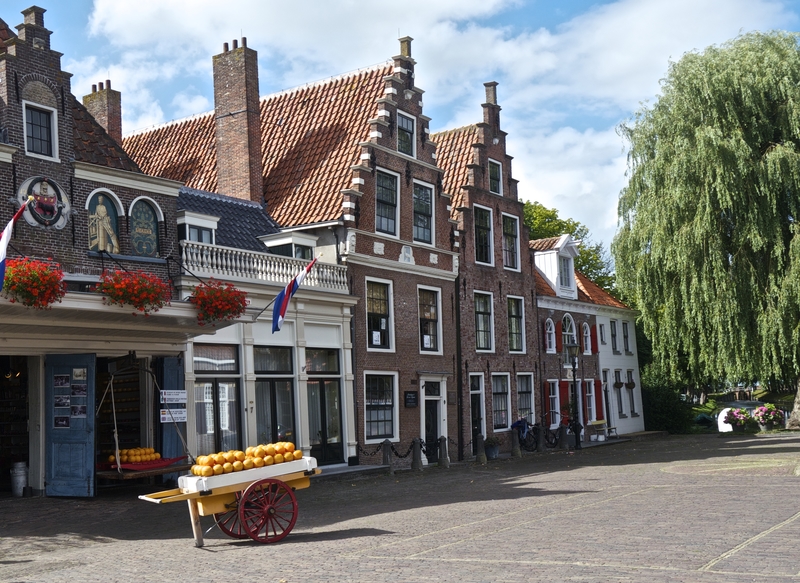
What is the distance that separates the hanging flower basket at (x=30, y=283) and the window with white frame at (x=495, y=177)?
20.2 meters

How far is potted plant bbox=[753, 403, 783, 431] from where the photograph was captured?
37.4 m

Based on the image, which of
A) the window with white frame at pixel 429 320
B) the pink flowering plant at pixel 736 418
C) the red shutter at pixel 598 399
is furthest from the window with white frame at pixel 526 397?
the pink flowering plant at pixel 736 418

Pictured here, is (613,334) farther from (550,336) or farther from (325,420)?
(325,420)

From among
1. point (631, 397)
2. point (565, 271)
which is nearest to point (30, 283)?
point (565, 271)

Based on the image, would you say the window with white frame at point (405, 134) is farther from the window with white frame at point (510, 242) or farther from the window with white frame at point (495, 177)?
the window with white frame at point (510, 242)

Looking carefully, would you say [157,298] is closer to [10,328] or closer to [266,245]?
[10,328]

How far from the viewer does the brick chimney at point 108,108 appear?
29.2 m

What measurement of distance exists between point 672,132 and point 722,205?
10.1 ft

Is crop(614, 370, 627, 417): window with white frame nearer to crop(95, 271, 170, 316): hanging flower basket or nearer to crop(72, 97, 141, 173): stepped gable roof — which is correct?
crop(72, 97, 141, 173): stepped gable roof

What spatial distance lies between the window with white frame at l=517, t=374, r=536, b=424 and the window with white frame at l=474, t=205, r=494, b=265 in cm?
456

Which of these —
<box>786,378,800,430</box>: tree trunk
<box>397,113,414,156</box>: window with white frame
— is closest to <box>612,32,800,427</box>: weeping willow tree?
<box>786,378,800,430</box>: tree trunk

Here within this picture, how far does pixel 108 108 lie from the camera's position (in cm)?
2917

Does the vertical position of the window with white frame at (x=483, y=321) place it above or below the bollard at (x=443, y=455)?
above

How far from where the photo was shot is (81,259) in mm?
18328
